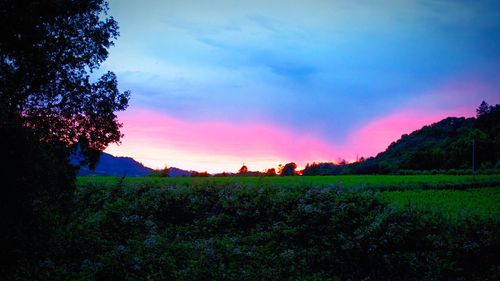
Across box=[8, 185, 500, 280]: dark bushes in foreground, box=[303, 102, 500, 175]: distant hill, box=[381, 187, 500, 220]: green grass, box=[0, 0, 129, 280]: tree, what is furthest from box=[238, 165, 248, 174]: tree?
box=[0, 0, 129, 280]: tree

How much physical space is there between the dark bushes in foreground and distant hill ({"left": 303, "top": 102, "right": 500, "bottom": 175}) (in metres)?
45.6

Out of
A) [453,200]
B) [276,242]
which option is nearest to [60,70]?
[276,242]

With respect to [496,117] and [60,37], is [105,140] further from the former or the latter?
[496,117]

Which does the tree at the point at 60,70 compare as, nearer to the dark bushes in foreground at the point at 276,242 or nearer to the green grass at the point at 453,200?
the dark bushes in foreground at the point at 276,242

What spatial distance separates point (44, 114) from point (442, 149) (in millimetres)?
63021

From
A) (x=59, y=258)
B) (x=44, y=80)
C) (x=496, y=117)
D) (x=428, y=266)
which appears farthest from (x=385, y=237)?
(x=496, y=117)

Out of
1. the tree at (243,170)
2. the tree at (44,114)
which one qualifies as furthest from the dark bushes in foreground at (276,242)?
the tree at (243,170)

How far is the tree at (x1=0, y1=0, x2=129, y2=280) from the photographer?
32.8 feet

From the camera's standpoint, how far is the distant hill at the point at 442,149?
63.7 metres

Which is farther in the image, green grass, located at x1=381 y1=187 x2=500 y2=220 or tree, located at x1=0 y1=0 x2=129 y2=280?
green grass, located at x1=381 y1=187 x2=500 y2=220

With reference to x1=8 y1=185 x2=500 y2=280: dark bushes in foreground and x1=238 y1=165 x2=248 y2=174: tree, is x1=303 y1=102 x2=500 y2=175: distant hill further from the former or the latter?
x1=8 y1=185 x2=500 y2=280: dark bushes in foreground

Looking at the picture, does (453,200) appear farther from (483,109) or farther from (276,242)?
(483,109)

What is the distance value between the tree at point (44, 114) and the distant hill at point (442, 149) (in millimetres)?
49998

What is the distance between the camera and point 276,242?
15500 millimetres
